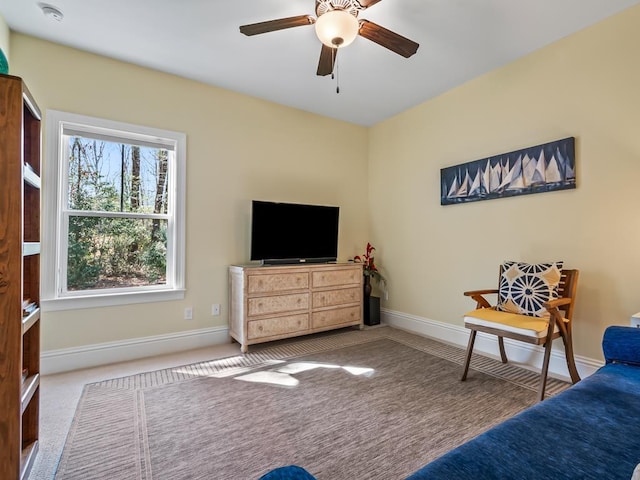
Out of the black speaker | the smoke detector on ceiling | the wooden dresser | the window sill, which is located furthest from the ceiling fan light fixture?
the black speaker

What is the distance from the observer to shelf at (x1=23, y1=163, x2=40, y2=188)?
4.83 ft

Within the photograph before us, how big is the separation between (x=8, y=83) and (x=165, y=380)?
212 cm

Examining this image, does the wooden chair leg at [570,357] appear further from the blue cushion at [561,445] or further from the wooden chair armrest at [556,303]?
the blue cushion at [561,445]

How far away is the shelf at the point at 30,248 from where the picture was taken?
1.44 metres

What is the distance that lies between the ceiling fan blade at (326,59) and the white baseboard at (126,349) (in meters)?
2.71

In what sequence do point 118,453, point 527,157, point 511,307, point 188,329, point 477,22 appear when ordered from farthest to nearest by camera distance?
point 188,329 → point 527,157 → point 511,307 → point 477,22 → point 118,453

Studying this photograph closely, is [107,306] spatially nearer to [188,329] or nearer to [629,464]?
[188,329]

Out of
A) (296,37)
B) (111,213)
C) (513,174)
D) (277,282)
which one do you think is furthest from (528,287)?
(111,213)

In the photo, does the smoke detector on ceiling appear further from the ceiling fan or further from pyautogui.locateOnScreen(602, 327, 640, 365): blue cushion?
pyautogui.locateOnScreen(602, 327, 640, 365): blue cushion

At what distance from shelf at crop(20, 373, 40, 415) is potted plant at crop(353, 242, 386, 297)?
3210mm

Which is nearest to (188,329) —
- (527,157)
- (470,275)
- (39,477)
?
(39,477)

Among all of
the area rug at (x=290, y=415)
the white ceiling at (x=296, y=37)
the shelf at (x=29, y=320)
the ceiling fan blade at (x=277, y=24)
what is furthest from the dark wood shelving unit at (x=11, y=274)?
the white ceiling at (x=296, y=37)

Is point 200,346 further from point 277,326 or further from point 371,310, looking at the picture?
point 371,310

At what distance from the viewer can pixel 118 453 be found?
1621 millimetres
